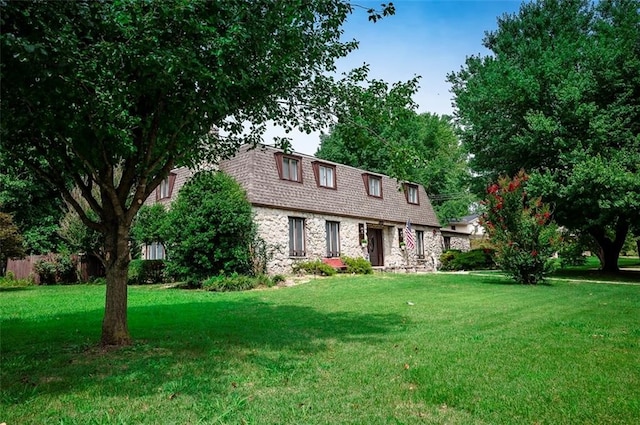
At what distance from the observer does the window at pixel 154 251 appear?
73.2 ft

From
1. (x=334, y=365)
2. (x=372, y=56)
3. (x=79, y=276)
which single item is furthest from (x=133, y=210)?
(x=79, y=276)

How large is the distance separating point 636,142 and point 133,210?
1849 centimetres

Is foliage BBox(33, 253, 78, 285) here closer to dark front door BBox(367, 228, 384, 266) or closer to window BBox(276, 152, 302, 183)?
window BBox(276, 152, 302, 183)

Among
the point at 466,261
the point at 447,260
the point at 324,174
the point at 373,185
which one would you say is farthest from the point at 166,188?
the point at 466,261

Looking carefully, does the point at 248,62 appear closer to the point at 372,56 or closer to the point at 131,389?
the point at 372,56

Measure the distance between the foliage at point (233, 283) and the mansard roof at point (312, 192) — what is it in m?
3.27

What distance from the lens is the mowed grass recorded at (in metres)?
3.29

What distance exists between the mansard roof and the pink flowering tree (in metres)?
3.37

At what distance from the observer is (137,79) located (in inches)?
190

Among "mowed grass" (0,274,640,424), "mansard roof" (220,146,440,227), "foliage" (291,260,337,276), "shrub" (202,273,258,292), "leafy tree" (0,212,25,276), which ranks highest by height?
"mansard roof" (220,146,440,227)

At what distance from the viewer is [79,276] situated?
2119 centimetres

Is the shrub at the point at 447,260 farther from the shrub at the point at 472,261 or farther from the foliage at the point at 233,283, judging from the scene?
the foliage at the point at 233,283

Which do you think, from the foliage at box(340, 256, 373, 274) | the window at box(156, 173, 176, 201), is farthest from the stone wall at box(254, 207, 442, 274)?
the window at box(156, 173, 176, 201)

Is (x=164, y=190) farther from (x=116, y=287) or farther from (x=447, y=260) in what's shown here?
(x=116, y=287)
